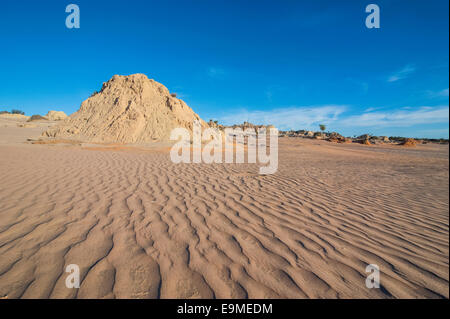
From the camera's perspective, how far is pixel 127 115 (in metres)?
15.2

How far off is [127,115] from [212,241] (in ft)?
51.0

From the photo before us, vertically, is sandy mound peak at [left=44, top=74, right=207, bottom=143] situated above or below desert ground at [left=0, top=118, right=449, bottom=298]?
above

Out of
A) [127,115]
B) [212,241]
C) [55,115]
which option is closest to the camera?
[212,241]

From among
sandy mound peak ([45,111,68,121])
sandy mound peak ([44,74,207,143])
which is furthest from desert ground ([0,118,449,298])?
sandy mound peak ([45,111,68,121])

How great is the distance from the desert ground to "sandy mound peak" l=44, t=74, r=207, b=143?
10703 millimetres

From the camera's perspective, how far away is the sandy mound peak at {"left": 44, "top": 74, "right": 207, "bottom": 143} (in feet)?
48.0

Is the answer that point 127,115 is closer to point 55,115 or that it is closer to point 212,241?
point 212,241

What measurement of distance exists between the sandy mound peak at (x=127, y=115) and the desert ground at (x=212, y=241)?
1070 centimetres

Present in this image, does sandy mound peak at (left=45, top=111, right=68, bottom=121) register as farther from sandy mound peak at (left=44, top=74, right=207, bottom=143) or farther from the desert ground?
the desert ground

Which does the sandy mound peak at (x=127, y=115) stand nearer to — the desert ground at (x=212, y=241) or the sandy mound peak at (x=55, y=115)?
the desert ground at (x=212, y=241)

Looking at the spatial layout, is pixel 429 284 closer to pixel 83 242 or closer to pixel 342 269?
pixel 342 269

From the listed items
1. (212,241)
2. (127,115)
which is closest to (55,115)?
(127,115)

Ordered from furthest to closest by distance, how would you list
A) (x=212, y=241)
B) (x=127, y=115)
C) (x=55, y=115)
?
(x=55, y=115), (x=127, y=115), (x=212, y=241)
